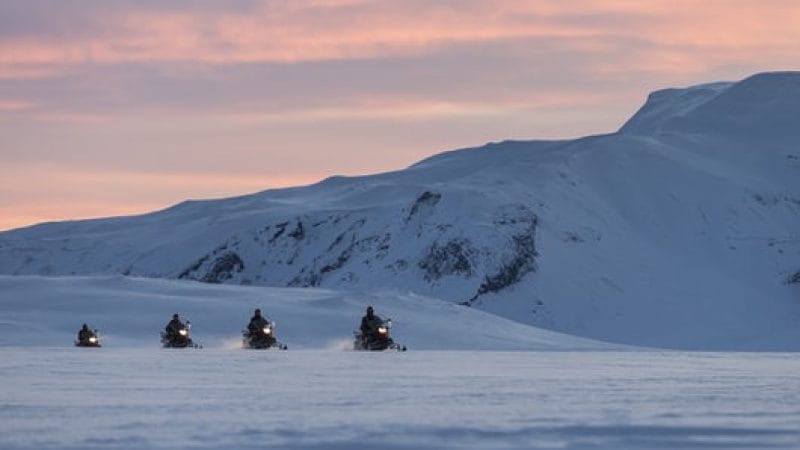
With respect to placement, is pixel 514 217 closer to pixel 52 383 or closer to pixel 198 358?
pixel 198 358

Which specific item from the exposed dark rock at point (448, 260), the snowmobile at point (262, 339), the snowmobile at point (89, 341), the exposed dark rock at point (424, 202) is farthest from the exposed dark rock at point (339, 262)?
the snowmobile at point (89, 341)

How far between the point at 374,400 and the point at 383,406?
1181mm

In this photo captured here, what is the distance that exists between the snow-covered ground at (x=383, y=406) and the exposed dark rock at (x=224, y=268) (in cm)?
15538

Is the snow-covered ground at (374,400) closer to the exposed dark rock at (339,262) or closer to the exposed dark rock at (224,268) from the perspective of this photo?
the exposed dark rock at (339,262)

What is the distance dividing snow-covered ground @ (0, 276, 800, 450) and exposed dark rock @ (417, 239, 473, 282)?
357ft

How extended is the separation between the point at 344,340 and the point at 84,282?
1393 cm

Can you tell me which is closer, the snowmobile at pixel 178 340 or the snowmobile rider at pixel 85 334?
the snowmobile rider at pixel 85 334

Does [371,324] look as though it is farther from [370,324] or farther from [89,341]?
[89,341]

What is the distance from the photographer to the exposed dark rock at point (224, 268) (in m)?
195

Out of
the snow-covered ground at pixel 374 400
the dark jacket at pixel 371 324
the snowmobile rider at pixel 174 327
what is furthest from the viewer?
the dark jacket at pixel 371 324

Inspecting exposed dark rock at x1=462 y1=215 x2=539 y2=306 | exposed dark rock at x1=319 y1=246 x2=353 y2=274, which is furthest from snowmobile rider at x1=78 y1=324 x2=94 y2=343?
exposed dark rock at x1=319 y1=246 x2=353 y2=274

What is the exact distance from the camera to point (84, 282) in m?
67.8

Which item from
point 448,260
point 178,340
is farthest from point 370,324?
point 448,260

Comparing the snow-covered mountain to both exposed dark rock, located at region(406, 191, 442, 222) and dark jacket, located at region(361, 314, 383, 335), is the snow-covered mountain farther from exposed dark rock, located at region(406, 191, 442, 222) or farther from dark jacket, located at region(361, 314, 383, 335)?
dark jacket, located at region(361, 314, 383, 335)
